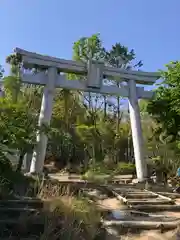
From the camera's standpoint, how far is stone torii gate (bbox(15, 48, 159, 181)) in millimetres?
14164

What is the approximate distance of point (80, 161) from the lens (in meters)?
25.3

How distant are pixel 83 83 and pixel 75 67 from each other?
827 millimetres

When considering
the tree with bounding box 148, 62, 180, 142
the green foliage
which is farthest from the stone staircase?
the tree with bounding box 148, 62, 180, 142

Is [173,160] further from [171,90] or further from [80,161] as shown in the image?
[80,161]

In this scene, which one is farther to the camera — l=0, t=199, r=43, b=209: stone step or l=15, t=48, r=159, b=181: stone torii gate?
l=15, t=48, r=159, b=181: stone torii gate

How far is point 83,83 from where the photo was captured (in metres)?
15.6

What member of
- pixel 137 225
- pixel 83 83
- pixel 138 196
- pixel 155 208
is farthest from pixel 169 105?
pixel 137 225

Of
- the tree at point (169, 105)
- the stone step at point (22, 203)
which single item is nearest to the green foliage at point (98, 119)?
the tree at point (169, 105)

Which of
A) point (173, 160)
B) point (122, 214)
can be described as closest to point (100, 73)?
point (173, 160)

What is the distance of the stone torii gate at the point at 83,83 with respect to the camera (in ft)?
46.5

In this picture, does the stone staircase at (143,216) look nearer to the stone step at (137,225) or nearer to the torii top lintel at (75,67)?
the stone step at (137,225)

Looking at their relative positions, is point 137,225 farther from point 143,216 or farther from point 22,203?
point 22,203

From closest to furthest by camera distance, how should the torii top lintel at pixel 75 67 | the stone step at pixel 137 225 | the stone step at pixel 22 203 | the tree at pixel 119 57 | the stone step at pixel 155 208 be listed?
1. the stone step at pixel 22 203
2. the stone step at pixel 137 225
3. the stone step at pixel 155 208
4. the torii top lintel at pixel 75 67
5. the tree at pixel 119 57

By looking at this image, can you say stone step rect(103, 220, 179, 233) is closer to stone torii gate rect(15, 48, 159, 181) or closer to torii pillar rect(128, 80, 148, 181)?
stone torii gate rect(15, 48, 159, 181)
